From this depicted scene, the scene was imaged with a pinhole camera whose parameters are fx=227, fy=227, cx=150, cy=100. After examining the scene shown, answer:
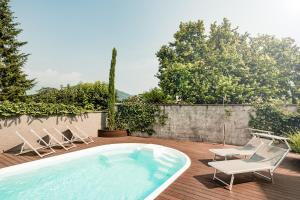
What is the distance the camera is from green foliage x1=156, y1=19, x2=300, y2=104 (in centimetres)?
2176

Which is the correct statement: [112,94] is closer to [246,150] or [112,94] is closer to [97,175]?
[97,175]

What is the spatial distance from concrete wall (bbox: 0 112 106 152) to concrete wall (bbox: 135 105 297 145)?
3.95m

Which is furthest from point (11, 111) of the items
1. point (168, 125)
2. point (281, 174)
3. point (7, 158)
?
point (281, 174)

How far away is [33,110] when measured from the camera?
10312 millimetres

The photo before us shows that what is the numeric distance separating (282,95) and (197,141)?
14.6 meters

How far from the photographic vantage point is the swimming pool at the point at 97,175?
6.12 meters

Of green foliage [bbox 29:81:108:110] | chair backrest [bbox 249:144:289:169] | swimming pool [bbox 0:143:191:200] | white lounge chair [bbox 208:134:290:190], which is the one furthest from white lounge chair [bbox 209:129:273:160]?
green foliage [bbox 29:81:108:110]

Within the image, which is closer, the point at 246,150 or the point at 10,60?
the point at 246,150

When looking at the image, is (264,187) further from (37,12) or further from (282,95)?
(282,95)

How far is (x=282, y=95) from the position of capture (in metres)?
22.7

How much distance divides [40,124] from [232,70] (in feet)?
58.8

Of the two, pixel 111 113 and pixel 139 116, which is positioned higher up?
pixel 111 113

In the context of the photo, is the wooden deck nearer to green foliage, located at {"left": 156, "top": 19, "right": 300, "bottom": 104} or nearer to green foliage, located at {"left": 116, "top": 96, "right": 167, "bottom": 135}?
green foliage, located at {"left": 116, "top": 96, "right": 167, "bottom": 135}

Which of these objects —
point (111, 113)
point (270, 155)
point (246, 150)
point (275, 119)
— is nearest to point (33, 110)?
point (111, 113)
